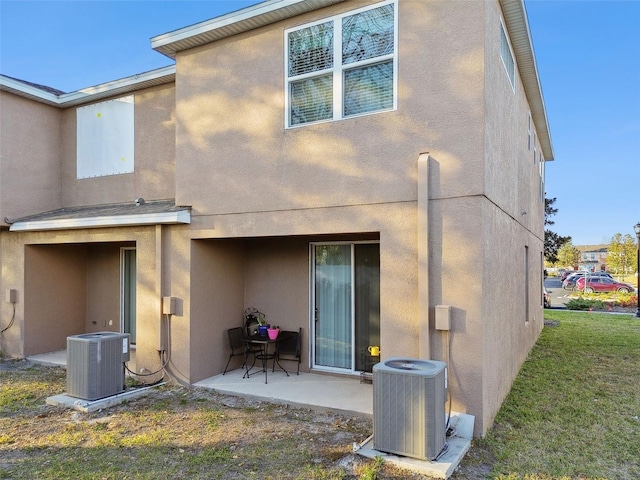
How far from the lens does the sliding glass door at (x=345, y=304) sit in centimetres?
711

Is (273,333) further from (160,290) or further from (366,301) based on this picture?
(160,290)

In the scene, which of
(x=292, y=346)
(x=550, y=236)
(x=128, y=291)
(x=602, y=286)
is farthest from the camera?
(x=602, y=286)

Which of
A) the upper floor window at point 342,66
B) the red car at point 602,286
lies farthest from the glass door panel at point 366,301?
the red car at point 602,286

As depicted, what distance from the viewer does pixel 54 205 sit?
31.4 ft

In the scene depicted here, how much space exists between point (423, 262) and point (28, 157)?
891 centimetres

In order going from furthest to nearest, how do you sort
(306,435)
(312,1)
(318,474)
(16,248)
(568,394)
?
(16,248)
(568,394)
(312,1)
(306,435)
(318,474)

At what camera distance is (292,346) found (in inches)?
291

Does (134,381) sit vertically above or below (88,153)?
below

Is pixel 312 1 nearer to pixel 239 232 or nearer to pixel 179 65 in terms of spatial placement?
pixel 179 65

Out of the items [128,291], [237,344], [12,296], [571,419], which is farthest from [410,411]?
[12,296]

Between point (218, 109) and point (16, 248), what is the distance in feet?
18.8

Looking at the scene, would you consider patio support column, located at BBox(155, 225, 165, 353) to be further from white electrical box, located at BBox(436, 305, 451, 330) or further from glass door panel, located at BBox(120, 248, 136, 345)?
white electrical box, located at BBox(436, 305, 451, 330)

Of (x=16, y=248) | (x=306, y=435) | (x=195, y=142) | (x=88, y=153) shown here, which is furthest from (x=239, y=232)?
(x=16, y=248)

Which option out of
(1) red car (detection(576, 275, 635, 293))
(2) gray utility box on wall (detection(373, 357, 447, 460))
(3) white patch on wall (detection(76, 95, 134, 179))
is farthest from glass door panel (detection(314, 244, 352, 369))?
(1) red car (detection(576, 275, 635, 293))
